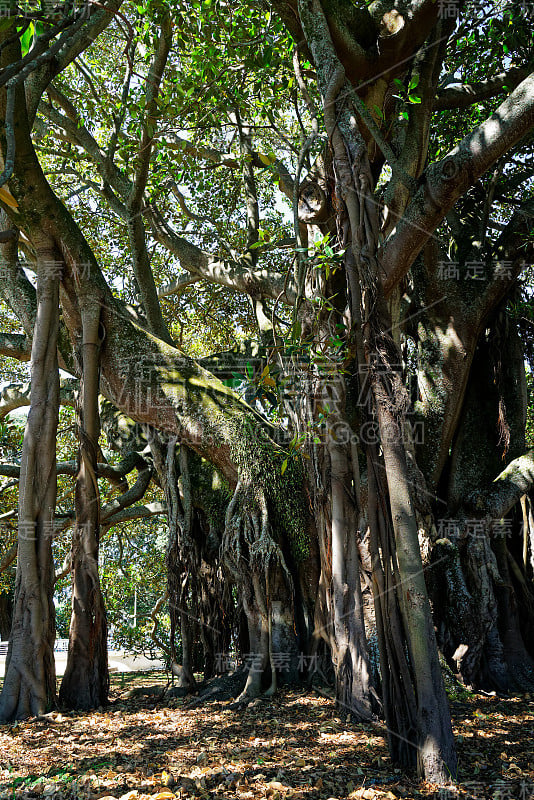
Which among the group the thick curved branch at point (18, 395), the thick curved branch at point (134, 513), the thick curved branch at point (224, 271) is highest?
the thick curved branch at point (224, 271)

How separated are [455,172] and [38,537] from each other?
3890 millimetres

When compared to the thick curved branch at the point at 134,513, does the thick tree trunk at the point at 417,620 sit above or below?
below

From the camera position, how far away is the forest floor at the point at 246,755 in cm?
270

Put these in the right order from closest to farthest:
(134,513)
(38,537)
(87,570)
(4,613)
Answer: (38,537)
(87,570)
(134,513)
(4,613)

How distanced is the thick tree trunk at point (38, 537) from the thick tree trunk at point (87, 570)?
187 mm

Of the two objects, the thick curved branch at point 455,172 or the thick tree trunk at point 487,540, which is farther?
the thick tree trunk at point 487,540

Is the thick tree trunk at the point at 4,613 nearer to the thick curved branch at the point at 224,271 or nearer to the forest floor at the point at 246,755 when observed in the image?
the thick curved branch at the point at 224,271

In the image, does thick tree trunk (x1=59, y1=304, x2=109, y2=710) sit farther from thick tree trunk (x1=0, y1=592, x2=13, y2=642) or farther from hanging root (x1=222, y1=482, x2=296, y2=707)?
thick tree trunk (x1=0, y1=592, x2=13, y2=642)

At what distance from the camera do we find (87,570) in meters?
4.81

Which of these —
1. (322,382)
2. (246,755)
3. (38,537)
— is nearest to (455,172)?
(322,382)

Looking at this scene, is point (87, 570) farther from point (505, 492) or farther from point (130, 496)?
point (505, 492)

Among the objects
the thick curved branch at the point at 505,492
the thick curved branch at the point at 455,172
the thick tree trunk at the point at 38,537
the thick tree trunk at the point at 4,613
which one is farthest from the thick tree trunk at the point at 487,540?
the thick tree trunk at the point at 4,613

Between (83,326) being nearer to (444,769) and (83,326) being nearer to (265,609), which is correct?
(265,609)

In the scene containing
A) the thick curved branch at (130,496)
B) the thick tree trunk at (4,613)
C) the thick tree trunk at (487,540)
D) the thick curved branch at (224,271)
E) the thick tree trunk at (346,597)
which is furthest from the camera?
the thick tree trunk at (4,613)
